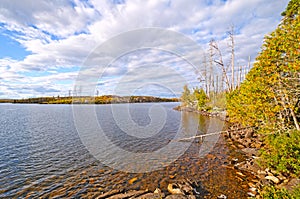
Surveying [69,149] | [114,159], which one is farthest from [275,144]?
[69,149]

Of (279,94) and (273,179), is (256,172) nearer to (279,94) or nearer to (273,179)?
(273,179)

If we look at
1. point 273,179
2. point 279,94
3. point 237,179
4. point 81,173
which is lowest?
point 81,173

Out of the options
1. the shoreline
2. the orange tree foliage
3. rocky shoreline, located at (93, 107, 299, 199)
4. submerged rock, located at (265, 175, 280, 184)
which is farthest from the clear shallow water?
the orange tree foliage

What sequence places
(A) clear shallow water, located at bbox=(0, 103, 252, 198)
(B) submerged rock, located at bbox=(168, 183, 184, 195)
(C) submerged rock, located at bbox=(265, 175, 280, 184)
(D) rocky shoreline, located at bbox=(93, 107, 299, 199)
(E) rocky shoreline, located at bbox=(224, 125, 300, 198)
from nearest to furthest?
(D) rocky shoreline, located at bbox=(93, 107, 299, 199)
(E) rocky shoreline, located at bbox=(224, 125, 300, 198)
(B) submerged rock, located at bbox=(168, 183, 184, 195)
(C) submerged rock, located at bbox=(265, 175, 280, 184)
(A) clear shallow water, located at bbox=(0, 103, 252, 198)

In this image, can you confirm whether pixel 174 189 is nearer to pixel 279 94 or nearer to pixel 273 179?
pixel 273 179

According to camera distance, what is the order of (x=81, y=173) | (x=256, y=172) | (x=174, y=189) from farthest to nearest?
(x=81, y=173)
(x=256, y=172)
(x=174, y=189)

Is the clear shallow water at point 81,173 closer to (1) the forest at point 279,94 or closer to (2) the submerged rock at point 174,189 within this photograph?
(2) the submerged rock at point 174,189

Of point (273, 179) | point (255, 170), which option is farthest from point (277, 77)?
point (255, 170)

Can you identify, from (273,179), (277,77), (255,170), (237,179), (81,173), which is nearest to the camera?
(273,179)

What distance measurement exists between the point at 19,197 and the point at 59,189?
1.63 metres

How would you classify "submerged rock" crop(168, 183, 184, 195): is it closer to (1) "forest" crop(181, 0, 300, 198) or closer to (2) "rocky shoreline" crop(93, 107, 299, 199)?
(2) "rocky shoreline" crop(93, 107, 299, 199)

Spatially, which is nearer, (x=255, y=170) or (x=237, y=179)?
(x=237, y=179)

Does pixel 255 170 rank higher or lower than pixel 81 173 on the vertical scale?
higher

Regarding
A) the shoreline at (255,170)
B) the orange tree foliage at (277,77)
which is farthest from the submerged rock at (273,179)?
the orange tree foliage at (277,77)
